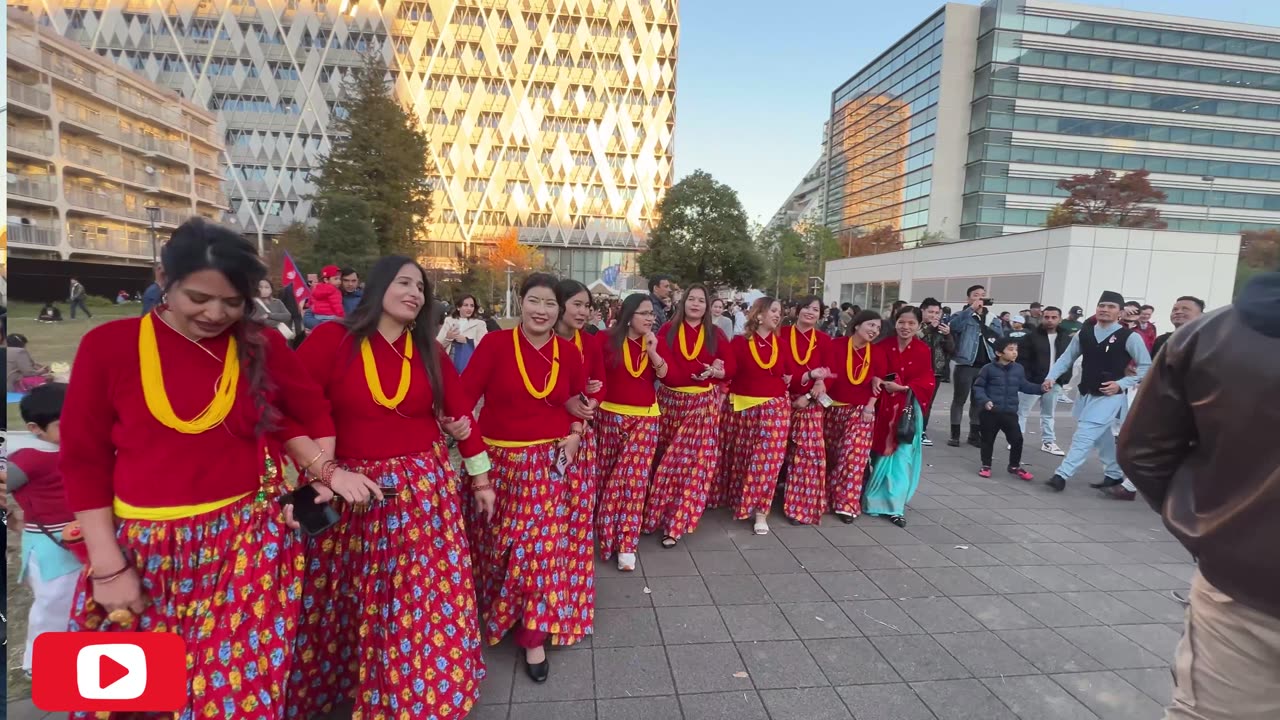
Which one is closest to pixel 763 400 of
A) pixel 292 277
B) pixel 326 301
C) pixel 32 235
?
pixel 32 235

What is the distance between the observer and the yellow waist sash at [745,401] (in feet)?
14.9

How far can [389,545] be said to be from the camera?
221 cm

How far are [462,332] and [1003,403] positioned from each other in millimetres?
6864

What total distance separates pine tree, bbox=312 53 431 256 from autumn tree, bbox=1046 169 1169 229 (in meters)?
36.6

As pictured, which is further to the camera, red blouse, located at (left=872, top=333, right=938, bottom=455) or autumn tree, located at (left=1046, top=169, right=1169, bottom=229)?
autumn tree, located at (left=1046, top=169, right=1169, bottom=229)

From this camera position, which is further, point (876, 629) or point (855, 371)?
point (855, 371)

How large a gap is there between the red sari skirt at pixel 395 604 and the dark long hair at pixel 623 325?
1707 mm

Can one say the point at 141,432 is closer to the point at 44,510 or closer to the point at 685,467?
the point at 44,510

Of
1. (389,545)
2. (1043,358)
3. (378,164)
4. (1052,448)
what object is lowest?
(1052,448)

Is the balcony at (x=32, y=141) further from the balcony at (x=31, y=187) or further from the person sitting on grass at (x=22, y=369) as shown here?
the person sitting on grass at (x=22, y=369)

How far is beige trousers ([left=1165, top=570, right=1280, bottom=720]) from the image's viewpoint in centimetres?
141

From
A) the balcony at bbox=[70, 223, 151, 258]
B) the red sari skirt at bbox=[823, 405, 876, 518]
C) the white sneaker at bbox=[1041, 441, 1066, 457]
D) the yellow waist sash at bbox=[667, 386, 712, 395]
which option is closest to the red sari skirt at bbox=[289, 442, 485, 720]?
the balcony at bbox=[70, 223, 151, 258]

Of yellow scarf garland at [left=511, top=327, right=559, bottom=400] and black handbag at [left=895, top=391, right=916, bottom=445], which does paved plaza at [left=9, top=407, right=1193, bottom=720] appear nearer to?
black handbag at [left=895, top=391, right=916, bottom=445]

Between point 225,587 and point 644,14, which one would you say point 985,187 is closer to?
point 644,14
